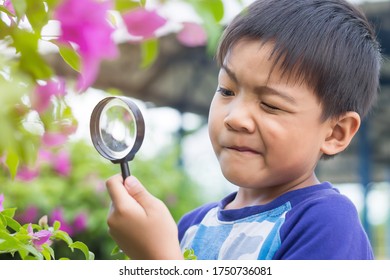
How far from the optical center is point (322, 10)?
1.70m

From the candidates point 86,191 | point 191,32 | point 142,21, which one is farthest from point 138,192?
point 86,191

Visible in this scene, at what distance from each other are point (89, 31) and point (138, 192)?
1.85ft

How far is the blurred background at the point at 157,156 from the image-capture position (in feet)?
14.2

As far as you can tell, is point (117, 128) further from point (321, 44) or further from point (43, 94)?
point (321, 44)

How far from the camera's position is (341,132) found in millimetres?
1700

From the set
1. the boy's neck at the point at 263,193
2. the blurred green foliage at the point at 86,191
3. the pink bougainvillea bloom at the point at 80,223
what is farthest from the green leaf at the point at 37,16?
the pink bougainvillea bloom at the point at 80,223

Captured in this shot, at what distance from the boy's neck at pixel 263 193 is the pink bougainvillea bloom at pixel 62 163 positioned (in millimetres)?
2920

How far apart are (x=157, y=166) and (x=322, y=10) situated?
373 cm

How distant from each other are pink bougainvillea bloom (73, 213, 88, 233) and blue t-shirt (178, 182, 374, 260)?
101 inches

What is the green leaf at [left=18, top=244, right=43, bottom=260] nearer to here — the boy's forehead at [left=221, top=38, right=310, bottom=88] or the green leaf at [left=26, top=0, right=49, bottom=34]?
the green leaf at [left=26, top=0, right=49, bottom=34]

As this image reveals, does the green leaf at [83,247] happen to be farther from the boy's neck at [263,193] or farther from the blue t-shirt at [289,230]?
the boy's neck at [263,193]

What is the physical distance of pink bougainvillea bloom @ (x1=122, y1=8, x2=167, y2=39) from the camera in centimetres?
86

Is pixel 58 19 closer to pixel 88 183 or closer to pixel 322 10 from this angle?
pixel 322 10
